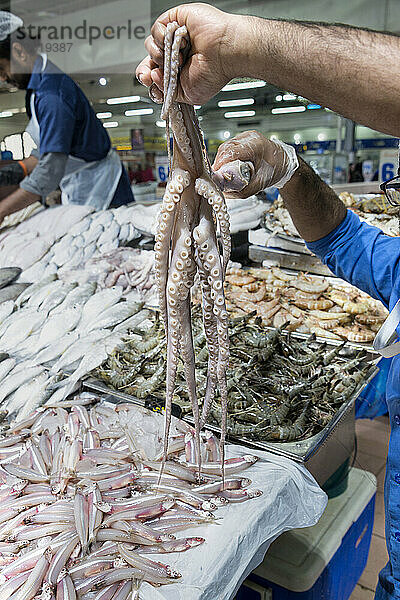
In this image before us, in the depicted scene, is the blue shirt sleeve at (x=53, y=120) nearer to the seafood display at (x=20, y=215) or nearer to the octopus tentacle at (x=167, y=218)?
the seafood display at (x=20, y=215)

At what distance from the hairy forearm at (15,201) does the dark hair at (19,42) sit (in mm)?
1084

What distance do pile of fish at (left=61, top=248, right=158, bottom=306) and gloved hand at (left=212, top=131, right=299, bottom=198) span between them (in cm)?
190

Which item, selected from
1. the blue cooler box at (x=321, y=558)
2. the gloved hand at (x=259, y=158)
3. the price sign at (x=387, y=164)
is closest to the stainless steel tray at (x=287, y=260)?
the blue cooler box at (x=321, y=558)

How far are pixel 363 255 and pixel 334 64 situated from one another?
3.48 feet

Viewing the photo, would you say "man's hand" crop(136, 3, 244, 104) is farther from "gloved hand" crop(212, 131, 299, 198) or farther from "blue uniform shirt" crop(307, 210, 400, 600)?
"blue uniform shirt" crop(307, 210, 400, 600)

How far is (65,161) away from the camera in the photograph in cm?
425

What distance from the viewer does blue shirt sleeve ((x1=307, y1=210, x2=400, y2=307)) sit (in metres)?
1.68

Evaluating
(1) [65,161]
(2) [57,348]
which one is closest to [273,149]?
(2) [57,348]

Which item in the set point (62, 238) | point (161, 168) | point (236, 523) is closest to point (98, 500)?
point (236, 523)

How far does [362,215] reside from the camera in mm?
3947

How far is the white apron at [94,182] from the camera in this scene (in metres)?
4.54

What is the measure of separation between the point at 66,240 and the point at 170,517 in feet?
9.50

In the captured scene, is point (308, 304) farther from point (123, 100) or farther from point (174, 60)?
point (174, 60)

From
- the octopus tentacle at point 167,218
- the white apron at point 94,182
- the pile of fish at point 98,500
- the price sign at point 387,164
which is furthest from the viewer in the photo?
the price sign at point 387,164
